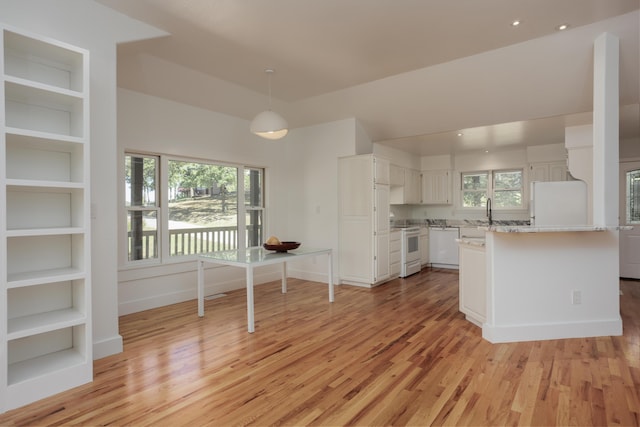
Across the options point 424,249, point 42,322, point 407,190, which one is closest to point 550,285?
point 424,249

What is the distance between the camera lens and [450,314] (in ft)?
13.2

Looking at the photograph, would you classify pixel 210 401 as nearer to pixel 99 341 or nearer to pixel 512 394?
pixel 99 341

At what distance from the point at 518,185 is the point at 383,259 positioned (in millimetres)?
3709

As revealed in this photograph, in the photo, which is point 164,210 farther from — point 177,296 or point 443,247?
point 443,247

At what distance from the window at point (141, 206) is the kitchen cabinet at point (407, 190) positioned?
14.1 ft

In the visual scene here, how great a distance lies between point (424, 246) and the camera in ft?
23.7

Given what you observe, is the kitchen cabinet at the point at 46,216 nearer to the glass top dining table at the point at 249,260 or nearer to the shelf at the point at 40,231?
the shelf at the point at 40,231

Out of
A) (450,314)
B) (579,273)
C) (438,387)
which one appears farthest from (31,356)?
(579,273)

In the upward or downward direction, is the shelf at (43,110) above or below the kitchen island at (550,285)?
above

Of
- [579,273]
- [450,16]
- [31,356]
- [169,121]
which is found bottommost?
[31,356]

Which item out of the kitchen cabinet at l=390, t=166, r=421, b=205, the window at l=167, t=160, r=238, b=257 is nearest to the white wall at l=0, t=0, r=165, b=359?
the window at l=167, t=160, r=238, b=257

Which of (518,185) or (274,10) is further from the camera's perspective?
(518,185)

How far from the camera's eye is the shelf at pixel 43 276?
2207mm

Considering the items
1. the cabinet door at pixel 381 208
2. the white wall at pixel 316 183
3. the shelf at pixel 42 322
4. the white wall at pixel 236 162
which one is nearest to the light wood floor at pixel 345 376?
the shelf at pixel 42 322
